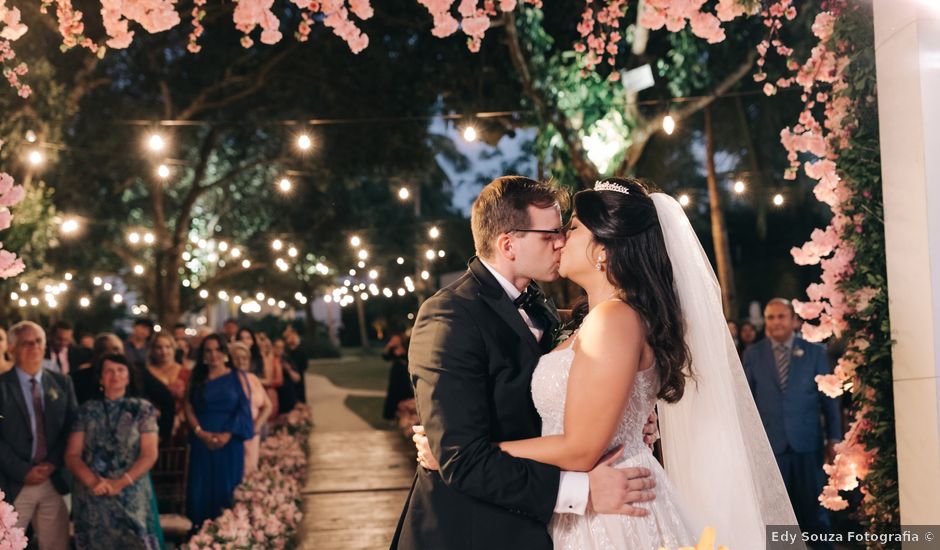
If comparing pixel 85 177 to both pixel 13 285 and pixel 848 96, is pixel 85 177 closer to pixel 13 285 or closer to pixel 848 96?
pixel 13 285

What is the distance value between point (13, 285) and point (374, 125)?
6.59 m

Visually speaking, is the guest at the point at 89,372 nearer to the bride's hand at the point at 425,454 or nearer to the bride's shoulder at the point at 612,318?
the bride's hand at the point at 425,454

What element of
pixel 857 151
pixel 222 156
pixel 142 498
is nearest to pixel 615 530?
pixel 857 151

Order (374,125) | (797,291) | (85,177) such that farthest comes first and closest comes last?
(797,291)
(85,177)
(374,125)

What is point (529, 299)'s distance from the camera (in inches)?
143

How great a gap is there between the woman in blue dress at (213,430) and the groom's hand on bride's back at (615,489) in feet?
18.6

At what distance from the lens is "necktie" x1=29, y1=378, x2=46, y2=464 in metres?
6.68

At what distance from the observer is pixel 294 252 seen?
30.7m

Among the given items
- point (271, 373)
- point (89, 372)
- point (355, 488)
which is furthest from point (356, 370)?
point (89, 372)

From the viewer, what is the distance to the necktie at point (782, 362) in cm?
806

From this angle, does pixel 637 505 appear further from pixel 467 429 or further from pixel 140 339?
pixel 140 339

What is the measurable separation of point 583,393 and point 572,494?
35 cm

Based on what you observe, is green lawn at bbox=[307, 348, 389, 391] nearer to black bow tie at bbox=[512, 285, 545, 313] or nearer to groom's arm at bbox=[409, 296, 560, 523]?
black bow tie at bbox=[512, 285, 545, 313]

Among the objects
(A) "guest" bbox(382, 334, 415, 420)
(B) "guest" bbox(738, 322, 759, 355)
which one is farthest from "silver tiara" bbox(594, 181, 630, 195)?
(A) "guest" bbox(382, 334, 415, 420)
